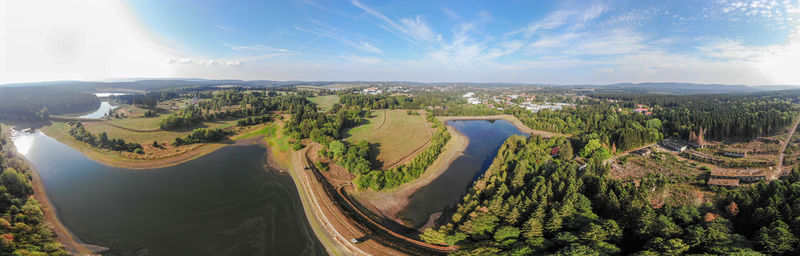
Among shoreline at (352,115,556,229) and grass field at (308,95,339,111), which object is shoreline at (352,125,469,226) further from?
grass field at (308,95,339,111)

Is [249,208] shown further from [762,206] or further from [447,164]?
[762,206]

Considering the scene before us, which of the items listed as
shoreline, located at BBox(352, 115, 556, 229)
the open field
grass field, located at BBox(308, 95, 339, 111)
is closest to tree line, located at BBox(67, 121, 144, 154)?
the open field

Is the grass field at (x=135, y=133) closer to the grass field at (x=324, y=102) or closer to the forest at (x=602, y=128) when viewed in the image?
the grass field at (x=324, y=102)

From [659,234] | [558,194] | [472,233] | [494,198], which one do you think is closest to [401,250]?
[472,233]

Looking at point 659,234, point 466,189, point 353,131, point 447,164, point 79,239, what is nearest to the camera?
point 659,234

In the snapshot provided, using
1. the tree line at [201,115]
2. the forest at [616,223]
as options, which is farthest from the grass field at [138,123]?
the forest at [616,223]
